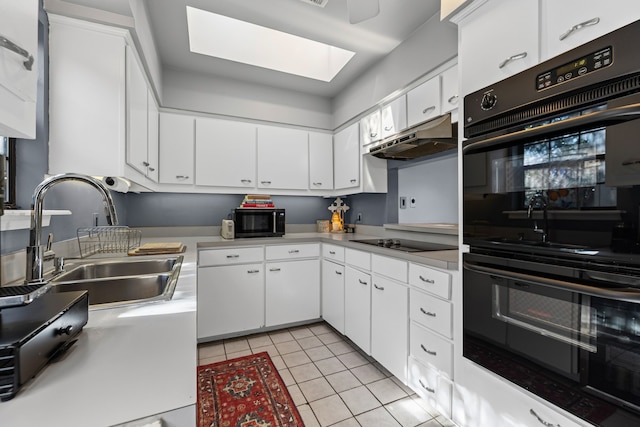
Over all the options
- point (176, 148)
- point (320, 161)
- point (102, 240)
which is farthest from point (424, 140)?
point (102, 240)

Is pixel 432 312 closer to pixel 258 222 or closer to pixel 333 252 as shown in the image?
pixel 333 252

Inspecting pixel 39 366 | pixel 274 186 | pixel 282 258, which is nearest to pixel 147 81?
pixel 274 186

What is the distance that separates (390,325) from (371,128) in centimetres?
171

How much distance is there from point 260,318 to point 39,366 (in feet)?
7.22

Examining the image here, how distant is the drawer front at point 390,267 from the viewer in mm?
1815

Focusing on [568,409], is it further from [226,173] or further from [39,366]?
[226,173]

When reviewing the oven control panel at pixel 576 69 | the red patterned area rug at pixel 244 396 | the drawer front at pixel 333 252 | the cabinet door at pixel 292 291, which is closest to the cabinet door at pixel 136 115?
the cabinet door at pixel 292 291

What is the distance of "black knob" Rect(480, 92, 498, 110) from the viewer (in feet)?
4.14

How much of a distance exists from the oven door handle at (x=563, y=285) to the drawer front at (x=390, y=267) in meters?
0.49

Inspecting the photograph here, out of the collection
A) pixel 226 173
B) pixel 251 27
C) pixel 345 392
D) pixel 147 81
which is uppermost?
pixel 251 27

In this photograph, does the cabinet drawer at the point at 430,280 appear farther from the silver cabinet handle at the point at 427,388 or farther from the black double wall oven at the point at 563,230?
the silver cabinet handle at the point at 427,388

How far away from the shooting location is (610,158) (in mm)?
910

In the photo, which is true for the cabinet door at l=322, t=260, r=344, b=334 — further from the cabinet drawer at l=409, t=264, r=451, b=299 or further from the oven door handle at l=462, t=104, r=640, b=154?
the oven door handle at l=462, t=104, r=640, b=154

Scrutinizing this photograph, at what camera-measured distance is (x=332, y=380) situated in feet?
6.44
